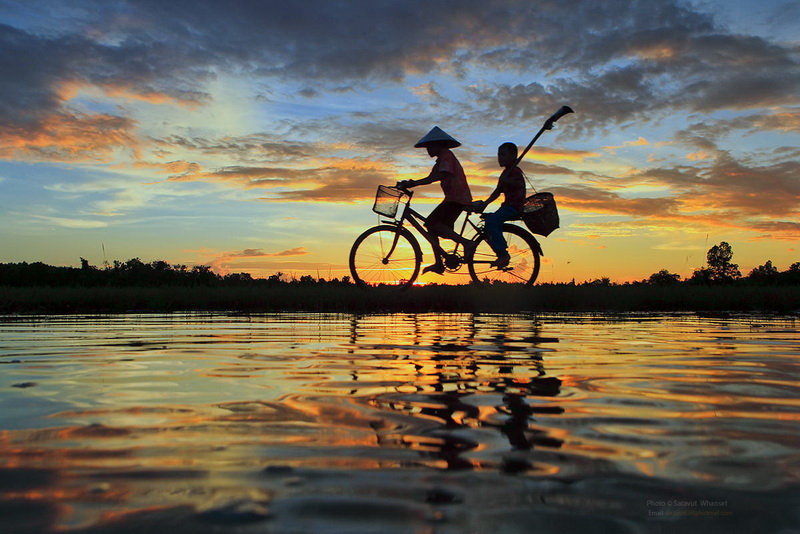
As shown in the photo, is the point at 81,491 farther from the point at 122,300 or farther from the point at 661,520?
the point at 122,300

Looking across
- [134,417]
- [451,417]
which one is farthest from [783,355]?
[134,417]

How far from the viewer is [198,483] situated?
1.99 meters

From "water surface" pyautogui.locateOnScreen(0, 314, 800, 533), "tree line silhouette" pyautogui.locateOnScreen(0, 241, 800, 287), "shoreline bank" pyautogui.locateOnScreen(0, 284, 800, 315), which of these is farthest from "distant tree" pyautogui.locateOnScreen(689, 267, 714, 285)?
"water surface" pyautogui.locateOnScreen(0, 314, 800, 533)

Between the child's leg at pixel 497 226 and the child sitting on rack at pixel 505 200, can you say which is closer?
the child sitting on rack at pixel 505 200

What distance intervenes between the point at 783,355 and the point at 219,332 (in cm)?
573

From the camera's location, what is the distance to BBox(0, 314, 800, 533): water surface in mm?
1758

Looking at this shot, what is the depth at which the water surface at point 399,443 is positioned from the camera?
5.77 ft

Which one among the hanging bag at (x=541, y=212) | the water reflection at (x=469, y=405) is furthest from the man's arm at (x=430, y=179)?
the water reflection at (x=469, y=405)

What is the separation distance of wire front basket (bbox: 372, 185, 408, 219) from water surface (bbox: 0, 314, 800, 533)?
21.6ft

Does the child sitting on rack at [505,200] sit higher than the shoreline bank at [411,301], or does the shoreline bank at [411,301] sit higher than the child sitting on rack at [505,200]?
the child sitting on rack at [505,200]

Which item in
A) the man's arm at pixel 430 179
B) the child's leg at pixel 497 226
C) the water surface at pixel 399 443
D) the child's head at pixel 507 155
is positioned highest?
the child's head at pixel 507 155

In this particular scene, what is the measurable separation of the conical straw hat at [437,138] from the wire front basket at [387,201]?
0.87 meters

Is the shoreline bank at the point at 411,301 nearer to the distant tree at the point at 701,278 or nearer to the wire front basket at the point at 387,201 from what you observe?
the wire front basket at the point at 387,201

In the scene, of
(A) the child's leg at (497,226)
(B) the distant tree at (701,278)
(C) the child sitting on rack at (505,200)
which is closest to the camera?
(C) the child sitting on rack at (505,200)
